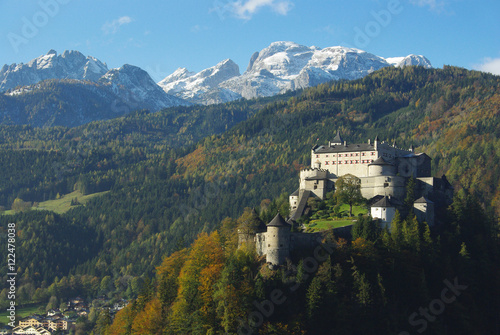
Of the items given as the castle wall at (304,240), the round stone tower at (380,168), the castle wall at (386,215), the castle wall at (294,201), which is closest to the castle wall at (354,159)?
the round stone tower at (380,168)

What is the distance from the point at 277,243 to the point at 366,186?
28413 millimetres

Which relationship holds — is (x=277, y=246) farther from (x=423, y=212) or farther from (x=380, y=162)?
(x=380, y=162)

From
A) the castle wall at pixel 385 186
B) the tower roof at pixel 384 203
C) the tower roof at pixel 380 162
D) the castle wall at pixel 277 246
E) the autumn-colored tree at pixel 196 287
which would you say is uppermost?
the tower roof at pixel 380 162

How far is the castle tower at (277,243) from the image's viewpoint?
79.8 m

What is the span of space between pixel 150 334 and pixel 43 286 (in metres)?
122

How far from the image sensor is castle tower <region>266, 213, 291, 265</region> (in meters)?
79.8

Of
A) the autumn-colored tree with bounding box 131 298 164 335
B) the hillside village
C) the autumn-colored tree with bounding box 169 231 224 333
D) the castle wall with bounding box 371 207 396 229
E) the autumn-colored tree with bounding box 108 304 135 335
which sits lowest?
the hillside village

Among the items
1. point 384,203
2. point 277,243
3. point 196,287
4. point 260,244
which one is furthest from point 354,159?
point 196,287

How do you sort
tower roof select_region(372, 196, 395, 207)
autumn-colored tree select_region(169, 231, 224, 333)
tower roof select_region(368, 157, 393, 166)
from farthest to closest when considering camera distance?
tower roof select_region(368, 157, 393, 166) → tower roof select_region(372, 196, 395, 207) → autumn-colored tree select_region(169, 231, 224, 333)

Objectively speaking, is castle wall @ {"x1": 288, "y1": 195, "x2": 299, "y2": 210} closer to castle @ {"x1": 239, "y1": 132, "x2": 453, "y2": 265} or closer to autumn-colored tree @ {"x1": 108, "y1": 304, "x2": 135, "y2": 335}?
castle @ {"x1": 239, "y1": 132, "x2": 453, "y2": 265}

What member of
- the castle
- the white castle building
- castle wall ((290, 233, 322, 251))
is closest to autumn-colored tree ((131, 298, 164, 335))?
the castle

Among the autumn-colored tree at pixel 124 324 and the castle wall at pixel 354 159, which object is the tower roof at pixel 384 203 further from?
the autumn-colored tree at pixel 124 324

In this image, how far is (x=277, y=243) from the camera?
262 feet

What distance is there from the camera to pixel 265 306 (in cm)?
7562
